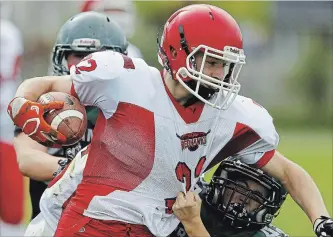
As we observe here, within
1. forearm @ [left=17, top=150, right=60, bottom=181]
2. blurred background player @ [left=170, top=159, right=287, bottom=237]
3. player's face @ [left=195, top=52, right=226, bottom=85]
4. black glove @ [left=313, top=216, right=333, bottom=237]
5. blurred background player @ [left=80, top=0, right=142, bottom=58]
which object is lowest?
blurred background player @ [left=80, top=0, right=142, bottom=58]

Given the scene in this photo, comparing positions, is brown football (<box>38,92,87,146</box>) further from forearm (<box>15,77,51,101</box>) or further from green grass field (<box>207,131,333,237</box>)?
green grass field (<box>207,131,333,237</box>)

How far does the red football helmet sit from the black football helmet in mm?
492

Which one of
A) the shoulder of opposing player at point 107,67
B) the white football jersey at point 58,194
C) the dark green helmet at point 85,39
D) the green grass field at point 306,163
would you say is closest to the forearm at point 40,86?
the shoulder of opposing player at point 107,67

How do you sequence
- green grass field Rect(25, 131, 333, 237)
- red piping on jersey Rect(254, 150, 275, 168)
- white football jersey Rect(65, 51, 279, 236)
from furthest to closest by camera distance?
green grass field Rect(25, 131, 333, 237) → red piping on jersey Rect(254, 150, 275, 168) → white football jersey Rect(65, 51, 279, 236)

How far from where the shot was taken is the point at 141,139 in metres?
4.25

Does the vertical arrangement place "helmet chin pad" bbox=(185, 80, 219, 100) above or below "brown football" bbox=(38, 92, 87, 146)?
above

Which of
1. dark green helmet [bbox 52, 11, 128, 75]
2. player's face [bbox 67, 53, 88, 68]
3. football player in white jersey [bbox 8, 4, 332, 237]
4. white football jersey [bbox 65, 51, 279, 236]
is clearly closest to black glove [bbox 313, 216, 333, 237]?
football player in white jersey [bbox 8, 4, 332, 237]

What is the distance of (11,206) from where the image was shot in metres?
8.57

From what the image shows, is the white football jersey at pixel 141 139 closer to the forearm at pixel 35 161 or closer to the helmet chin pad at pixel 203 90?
the helmet chin pad at pixel 203 90

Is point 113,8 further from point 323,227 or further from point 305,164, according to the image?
point 305,164

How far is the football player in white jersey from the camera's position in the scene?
414 cm

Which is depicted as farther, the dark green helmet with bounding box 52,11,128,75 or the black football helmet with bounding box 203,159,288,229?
the dark green helmet with bounding box 52,11,128,75

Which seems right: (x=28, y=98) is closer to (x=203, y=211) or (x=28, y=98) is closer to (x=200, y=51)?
(x=200, y=51)

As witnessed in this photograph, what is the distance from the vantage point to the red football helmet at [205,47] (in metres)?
4.11
